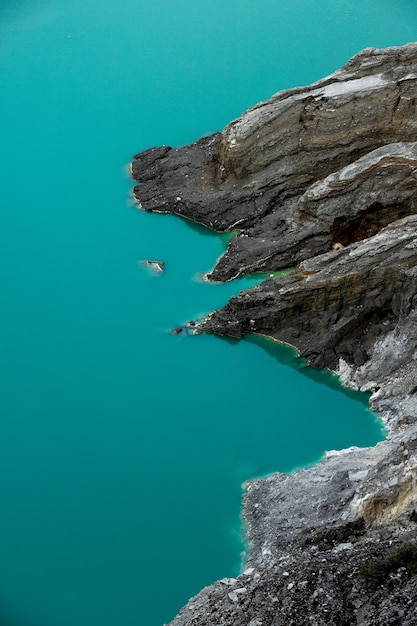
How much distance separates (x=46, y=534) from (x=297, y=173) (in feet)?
48.7

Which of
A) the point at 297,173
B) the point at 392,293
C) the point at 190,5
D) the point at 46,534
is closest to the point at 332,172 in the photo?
the point at 297,173

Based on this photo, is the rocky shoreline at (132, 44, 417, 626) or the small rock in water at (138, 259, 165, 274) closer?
the rocky shoreline at (132, 44, 417, 626)

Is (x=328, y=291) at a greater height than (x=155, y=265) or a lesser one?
lesser

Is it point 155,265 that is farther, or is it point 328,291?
point 155,265

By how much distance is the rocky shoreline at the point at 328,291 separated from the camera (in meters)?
16.7

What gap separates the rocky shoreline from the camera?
1672 cm

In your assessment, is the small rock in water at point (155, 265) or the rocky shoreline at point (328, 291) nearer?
the rocky shoreline at point (328, 291)

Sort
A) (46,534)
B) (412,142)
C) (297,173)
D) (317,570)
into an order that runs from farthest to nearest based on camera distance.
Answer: (297,173), (412,142), (46,534), (317,570)

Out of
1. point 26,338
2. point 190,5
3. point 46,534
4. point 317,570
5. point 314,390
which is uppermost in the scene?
point 190,5

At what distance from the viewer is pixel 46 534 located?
20562 millimetres

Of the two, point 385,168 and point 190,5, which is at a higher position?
point 190,5

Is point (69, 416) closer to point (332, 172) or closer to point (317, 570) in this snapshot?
point (317, 570)

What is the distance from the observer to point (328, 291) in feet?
82.3

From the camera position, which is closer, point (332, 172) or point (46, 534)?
point (46, 534)
